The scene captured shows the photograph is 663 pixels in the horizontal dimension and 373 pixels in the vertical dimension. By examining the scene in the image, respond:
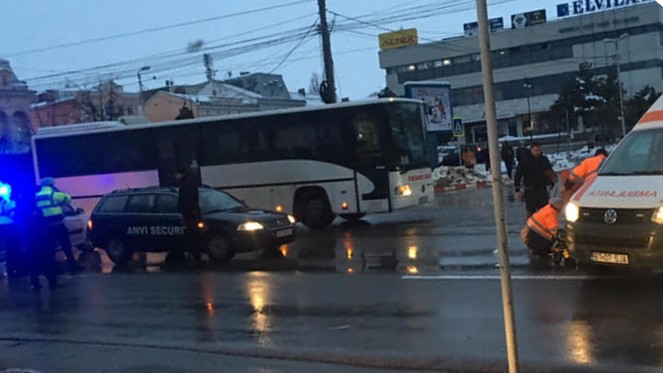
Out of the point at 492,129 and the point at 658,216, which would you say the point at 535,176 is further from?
the point at 492,129

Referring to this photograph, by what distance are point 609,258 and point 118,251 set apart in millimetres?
10069

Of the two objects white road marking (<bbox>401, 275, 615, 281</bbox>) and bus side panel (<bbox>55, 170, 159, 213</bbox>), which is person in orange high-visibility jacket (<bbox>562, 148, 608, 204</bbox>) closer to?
white road marking (<bbox>401, 275, 615, 281</bbox>)

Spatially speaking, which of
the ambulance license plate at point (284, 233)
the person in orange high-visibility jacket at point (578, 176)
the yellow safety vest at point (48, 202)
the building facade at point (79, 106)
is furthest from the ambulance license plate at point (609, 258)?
the building facade at point (79, 106)

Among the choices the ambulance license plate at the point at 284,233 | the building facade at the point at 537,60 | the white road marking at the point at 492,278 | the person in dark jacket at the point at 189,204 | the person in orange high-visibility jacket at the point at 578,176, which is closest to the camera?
the white road marking at the point at 492,278

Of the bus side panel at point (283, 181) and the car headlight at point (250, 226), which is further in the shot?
the bus side panel at point (283, 181)

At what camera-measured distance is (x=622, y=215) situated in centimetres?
857

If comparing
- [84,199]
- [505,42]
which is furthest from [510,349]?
[505,42]

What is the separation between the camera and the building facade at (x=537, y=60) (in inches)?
3273

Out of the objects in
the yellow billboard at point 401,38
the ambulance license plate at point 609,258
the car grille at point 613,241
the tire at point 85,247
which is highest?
the yellow billboard at point 401,38

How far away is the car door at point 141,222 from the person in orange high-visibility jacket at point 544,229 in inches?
285

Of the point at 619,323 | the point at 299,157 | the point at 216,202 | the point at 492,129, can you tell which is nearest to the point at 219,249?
the point at 216,202

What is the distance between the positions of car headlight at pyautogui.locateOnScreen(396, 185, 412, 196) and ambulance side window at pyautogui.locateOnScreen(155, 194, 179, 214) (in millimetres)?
6223

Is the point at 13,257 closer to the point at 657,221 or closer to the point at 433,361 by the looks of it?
the point at 433,361

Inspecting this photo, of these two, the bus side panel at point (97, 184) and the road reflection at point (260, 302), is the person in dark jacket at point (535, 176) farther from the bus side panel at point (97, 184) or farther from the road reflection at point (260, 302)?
the bus side panel at point (97, 184)
